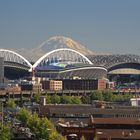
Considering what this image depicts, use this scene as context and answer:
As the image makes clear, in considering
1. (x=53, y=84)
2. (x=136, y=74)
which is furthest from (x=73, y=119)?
(x=136, y=74)

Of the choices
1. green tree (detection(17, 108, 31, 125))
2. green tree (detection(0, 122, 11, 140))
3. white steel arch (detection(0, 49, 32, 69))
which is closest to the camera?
green tree (detection(0, 122, 11, 140))

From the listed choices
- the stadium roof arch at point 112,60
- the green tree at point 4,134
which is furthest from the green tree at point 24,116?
the stadium roof arch at point 112,60

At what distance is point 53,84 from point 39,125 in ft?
291

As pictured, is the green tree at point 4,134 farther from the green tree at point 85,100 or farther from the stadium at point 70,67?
the stadium at point 70,67

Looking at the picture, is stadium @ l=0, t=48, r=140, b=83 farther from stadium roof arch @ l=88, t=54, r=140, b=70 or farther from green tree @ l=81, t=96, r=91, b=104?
green tree @ l=81, t=96, r=91, b=104

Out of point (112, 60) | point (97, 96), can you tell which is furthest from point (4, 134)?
point (112, 60)

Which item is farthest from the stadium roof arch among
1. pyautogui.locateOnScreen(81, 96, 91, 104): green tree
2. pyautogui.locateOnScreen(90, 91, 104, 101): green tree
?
pyautogui.locateOnScreen(81, 96, 91, 104): green tree

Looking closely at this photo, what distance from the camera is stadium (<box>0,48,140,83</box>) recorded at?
155125 mm

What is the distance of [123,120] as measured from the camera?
177 ft

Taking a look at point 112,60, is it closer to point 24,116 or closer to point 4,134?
point 24,116

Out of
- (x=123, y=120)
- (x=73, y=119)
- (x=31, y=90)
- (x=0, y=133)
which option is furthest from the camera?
(x=31, y=90)

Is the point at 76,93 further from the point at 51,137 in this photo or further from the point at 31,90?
the point at 51,137

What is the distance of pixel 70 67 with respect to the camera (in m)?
157

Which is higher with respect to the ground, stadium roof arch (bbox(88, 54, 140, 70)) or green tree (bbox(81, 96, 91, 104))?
stadium roof arch (bbox(88, 54, 140, 70))
